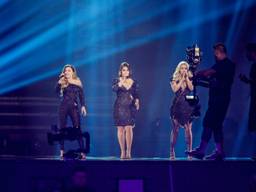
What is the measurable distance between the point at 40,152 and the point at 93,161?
5800 mm

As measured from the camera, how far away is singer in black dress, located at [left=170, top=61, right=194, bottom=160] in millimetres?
10836

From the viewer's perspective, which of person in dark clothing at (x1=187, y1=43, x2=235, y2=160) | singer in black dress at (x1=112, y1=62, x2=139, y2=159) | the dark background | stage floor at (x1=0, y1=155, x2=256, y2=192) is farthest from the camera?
the dark background

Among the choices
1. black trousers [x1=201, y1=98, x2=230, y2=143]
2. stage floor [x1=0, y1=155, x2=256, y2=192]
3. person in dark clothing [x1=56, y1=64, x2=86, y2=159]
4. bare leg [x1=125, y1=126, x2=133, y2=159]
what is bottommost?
stage floor [x1=0, y1=155, x2=256, y2=192]

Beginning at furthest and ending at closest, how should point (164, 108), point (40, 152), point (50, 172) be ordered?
point (164, 108) → point (40, 152) → point (50, 172)

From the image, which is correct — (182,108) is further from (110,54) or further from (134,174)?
(110,54)

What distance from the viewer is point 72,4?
621 inches

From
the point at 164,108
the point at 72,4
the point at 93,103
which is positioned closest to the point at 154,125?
the point at 164,108

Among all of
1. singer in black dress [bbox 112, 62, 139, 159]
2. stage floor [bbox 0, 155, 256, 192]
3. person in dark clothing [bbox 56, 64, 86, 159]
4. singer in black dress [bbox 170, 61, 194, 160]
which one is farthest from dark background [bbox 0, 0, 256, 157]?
stage floor [bbox 0, 155, 256, 192]

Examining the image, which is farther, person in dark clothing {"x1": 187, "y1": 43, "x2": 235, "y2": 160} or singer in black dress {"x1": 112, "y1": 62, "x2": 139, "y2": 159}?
singer in black dress {"x1": 112, "y1": 62, "x2": 139, "y2": 159}

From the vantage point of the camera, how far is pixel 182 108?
1084 cm

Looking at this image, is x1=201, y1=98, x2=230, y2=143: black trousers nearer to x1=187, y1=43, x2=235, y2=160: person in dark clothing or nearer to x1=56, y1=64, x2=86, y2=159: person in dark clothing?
x1=187, y1=43, x2=235, y2=160: person in dark clothing

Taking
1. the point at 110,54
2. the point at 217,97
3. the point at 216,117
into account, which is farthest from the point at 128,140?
the point at 110,54

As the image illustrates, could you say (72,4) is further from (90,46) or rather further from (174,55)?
(174,55)

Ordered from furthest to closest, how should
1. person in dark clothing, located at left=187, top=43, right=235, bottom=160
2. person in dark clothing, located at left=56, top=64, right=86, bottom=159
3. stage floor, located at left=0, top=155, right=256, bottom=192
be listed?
person in dark clothing, located at left=56, top=64, right=86, bottom=159 < person in dark clothing, located at left=187, top=43, right=235, bottom=160 < stage floor, located at left=0, top=155, right=256, bottom=192
